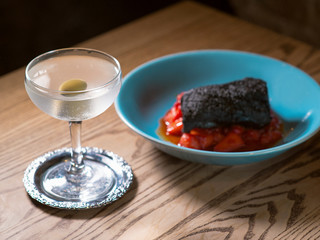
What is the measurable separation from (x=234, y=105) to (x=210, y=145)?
97 mm

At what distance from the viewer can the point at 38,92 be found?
80cm

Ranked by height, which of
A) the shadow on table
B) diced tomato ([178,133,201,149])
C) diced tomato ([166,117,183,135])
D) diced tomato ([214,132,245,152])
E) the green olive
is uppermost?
the green olive

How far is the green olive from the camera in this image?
2.87 feet

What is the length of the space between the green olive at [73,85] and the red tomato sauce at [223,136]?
0.84 feet

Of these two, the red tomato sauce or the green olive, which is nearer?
the green olive

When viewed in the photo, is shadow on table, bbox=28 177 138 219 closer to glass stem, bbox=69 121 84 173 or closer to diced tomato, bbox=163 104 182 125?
glass stem, bbox=69 121 84 173

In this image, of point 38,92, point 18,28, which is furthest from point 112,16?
point 38,92

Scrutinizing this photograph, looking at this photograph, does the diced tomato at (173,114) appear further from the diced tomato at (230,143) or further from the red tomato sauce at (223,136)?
the diced tomato at (230,143)

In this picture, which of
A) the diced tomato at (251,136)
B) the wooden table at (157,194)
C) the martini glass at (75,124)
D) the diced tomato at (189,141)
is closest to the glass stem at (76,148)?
the martini glass at (75,124)

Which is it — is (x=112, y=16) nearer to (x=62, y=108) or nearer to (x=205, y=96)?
(x=205, y=96)

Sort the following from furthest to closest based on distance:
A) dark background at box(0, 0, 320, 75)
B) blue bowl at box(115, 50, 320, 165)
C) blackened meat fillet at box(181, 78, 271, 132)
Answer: dark background at box(0, 0, 320, 75)
blue bowl at box(115, 50, 320, 165)
blackened meat fillet at box(181, 78, 271, 132)

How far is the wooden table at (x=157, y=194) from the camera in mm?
826

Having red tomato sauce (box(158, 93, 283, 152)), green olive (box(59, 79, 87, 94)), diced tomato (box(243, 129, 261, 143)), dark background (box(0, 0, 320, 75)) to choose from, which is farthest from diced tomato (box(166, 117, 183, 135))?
dark background (box(0, 0, 320, 75))

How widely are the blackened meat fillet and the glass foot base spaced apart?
0.18 metres
